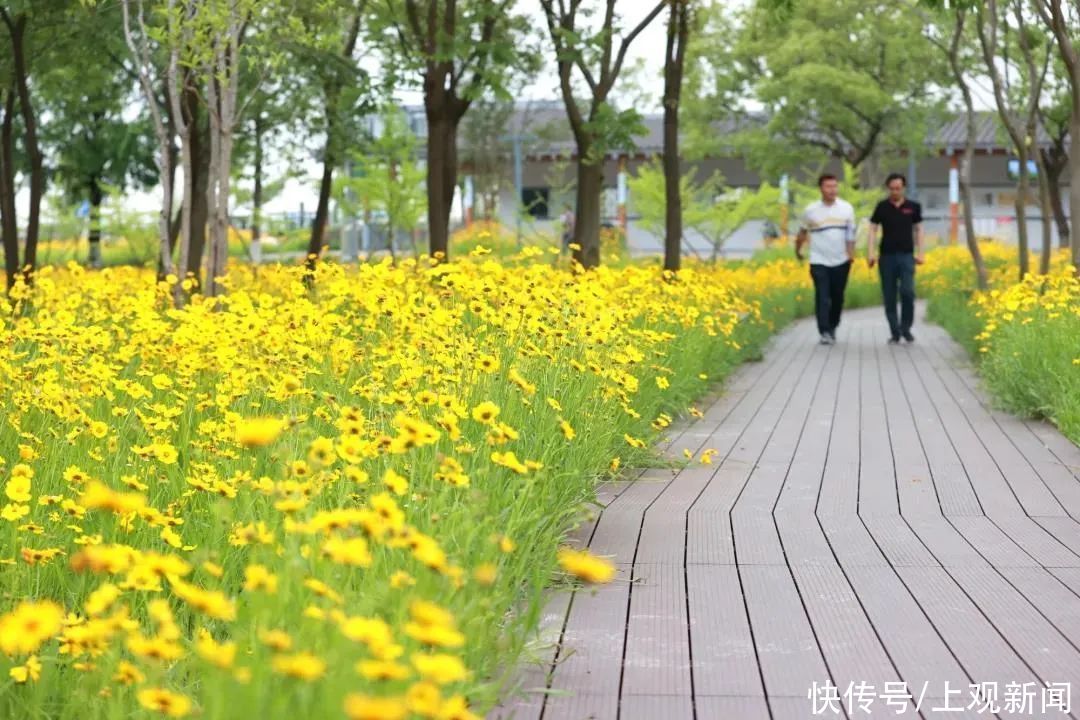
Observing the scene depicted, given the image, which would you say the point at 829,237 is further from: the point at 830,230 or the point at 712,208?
the point at 712,208

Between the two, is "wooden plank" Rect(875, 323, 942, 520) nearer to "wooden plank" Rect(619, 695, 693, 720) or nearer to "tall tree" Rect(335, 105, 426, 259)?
"wooden plank" Rect(619, 695, 693, 720)

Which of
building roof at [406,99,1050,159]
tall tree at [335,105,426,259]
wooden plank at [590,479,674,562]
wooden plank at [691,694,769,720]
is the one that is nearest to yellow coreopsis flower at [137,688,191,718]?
wooden plank at [691,694,769,720]

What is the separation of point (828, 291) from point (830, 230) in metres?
0.73

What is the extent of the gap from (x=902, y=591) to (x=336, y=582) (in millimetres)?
2219

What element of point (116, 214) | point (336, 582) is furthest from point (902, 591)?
point (116, 214)

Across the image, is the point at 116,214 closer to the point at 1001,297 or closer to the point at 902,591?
the point at 1001,297

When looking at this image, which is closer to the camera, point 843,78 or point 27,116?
point 27,116

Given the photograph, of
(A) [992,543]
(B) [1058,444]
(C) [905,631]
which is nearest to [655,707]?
(C) [905,631]

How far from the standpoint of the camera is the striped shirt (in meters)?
15.6

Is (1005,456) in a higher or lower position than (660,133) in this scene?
lower

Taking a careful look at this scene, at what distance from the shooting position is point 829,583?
5074mm

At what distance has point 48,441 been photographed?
5730 mm

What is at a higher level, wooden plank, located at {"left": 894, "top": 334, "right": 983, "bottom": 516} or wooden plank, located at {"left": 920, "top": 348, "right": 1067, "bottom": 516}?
wooden plank, located at {"left": 920, "top": 348, "right": 1067, "bottom": 516}

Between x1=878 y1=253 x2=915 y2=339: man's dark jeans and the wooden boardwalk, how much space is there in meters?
6.39
